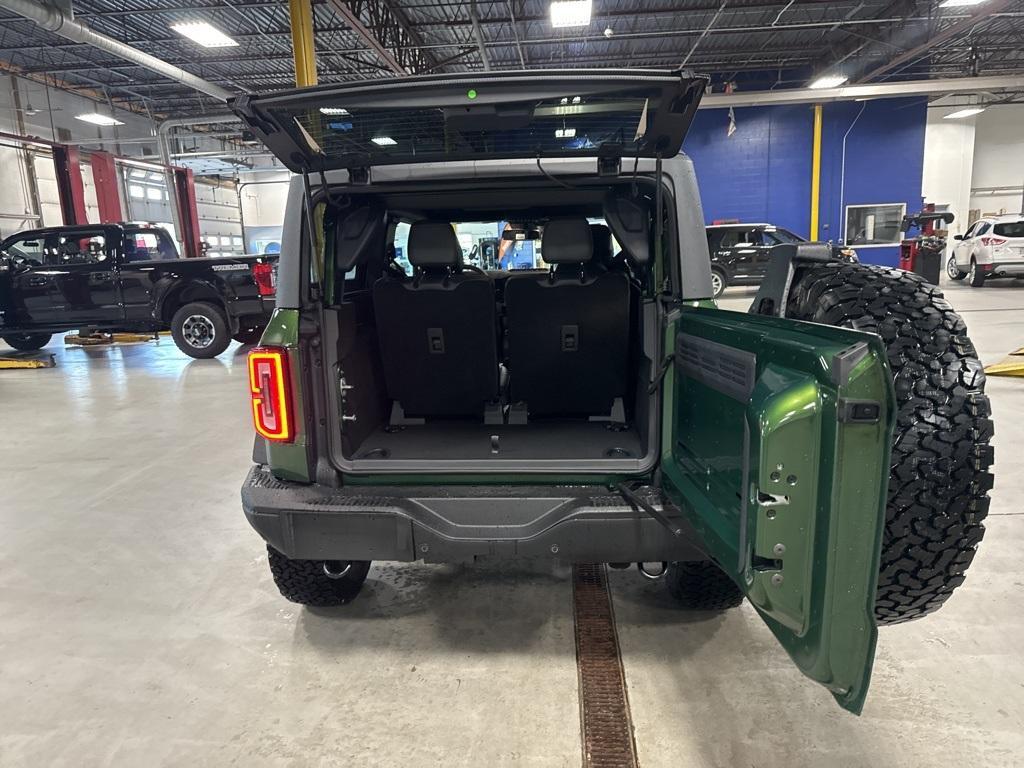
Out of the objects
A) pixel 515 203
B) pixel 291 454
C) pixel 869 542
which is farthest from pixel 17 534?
pixel 869 542

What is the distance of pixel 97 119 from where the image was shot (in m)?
16.3

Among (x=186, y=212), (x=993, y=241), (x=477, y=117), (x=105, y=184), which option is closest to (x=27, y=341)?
(x=186, y=212)

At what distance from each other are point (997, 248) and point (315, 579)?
55.1 feet

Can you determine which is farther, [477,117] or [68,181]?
[68,181]

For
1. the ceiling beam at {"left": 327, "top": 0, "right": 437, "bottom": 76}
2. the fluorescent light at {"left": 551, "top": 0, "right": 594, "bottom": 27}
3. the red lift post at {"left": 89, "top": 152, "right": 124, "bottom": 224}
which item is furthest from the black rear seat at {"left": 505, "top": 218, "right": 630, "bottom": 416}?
the red lift post at {"left": 89, "top": 152, "right": 124, "bottom": 224}

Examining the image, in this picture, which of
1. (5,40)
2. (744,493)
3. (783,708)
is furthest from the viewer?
(5,40)

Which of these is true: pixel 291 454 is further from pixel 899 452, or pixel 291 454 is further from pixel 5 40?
pixel 5 40

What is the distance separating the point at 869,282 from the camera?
1675 mm

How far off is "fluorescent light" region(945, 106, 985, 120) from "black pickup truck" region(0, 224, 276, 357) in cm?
2060

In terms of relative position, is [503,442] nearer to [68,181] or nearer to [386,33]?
[386,33]

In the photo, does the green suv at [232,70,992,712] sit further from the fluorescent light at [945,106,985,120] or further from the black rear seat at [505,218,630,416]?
the fluorescent light at [945,106,985,120]

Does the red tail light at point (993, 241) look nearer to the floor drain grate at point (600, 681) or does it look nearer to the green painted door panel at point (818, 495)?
the floor drain grate at point (600, 681)

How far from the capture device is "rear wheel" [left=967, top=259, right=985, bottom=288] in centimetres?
1452

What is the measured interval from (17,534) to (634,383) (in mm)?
3315
